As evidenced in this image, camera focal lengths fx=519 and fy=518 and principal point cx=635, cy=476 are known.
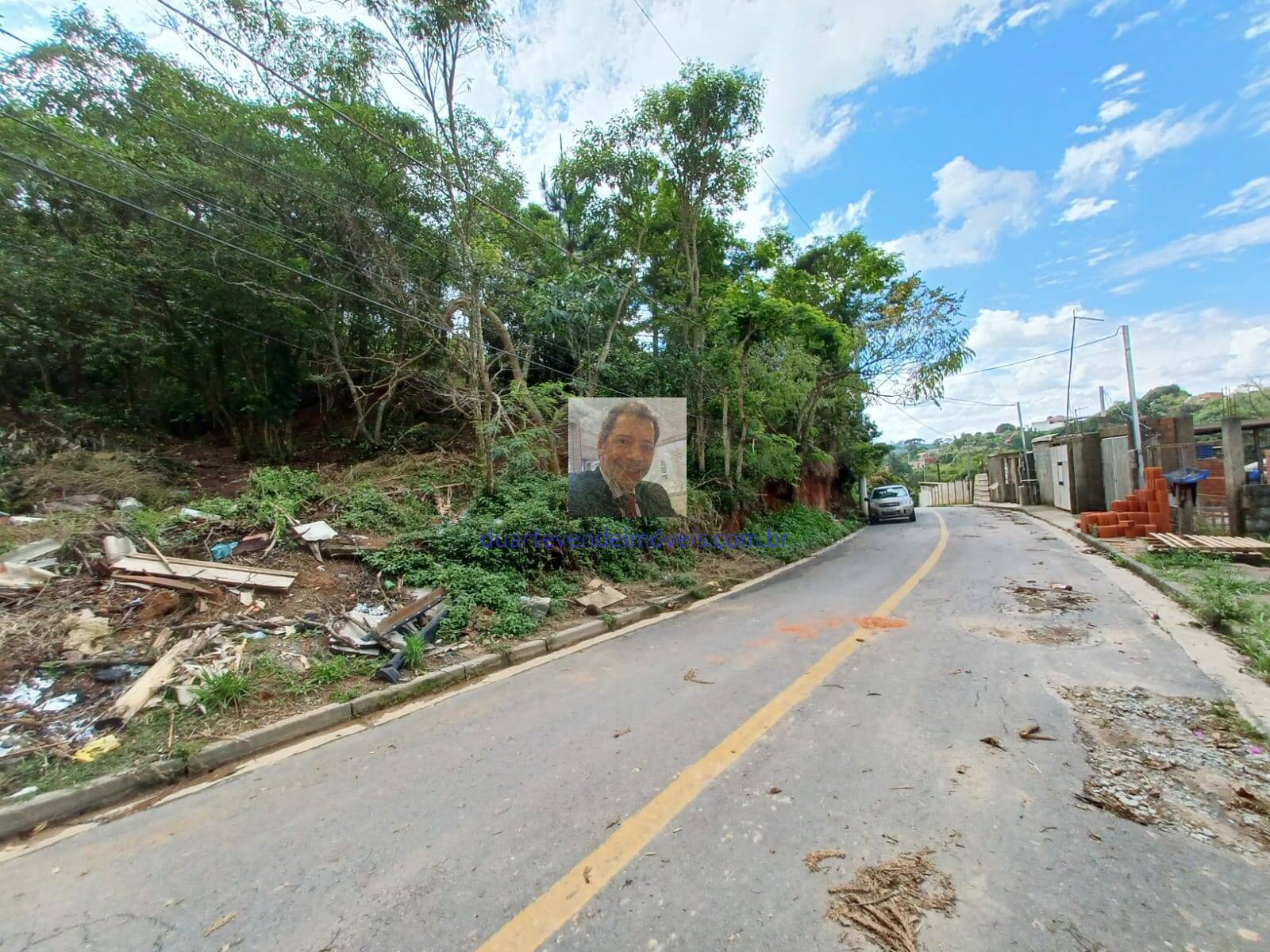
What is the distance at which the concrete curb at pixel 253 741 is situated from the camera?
2.98 meters

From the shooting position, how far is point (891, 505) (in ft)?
71.1

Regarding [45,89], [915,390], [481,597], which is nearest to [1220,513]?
[915,390]

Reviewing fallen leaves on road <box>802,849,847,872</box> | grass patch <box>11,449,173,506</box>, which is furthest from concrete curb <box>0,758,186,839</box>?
grass patch <box>11,449,173,506</box>

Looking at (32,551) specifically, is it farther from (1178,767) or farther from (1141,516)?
(1141,516)

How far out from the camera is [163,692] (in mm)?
4004

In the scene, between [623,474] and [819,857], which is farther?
[623,474]

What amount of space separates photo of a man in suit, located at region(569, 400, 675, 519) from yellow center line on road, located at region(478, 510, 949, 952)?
471 centimetres

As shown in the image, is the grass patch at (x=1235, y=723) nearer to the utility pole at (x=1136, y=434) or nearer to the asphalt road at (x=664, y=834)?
the asphalt road at (x=664, y=834)

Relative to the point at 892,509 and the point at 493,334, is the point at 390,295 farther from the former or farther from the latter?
the point at 892,509

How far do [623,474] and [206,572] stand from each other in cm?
537

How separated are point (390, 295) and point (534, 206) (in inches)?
281

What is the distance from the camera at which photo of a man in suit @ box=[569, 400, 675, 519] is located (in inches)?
322

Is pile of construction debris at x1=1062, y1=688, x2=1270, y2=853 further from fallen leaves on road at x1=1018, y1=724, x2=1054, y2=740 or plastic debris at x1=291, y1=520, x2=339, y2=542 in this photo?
plastic debris at x1=291, y1=520, x2=339, y2=542

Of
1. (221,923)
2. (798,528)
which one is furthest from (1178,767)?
(798,528)
